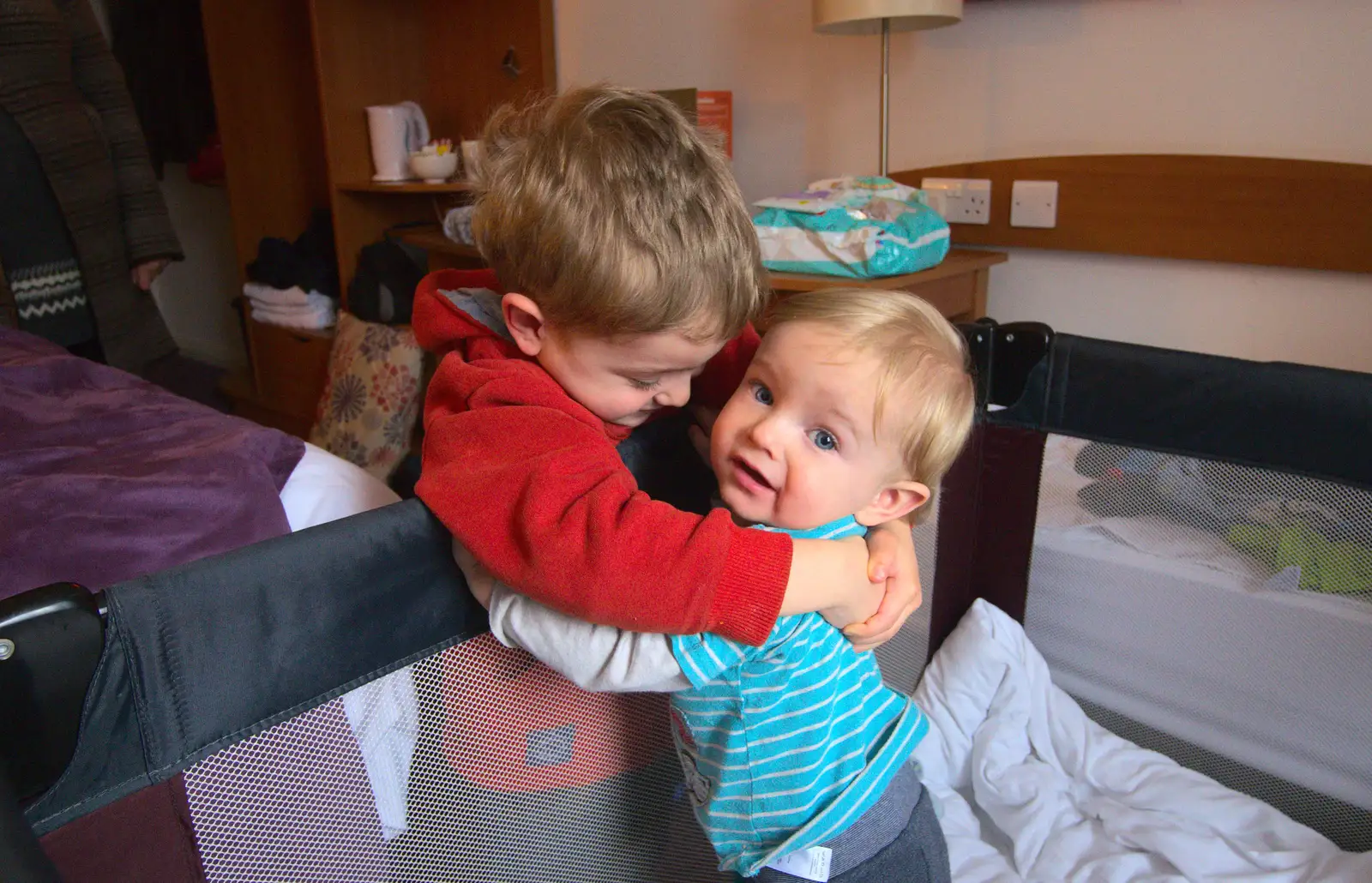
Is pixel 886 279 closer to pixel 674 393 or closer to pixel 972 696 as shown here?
pixel 972 696

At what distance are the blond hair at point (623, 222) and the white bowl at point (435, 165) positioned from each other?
174cm

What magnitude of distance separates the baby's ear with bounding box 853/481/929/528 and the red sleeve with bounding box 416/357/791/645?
0.47 ft

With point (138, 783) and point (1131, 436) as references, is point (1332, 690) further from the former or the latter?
point (138, 783)

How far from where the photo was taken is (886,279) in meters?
1.40

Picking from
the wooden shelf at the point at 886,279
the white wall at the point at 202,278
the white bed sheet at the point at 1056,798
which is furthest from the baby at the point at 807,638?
the white wall at the point at 202,278

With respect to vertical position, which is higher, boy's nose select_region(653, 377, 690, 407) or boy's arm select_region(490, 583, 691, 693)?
boy's nose select_region(653, 377, 690, 407)

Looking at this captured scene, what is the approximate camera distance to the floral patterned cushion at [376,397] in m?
2.21

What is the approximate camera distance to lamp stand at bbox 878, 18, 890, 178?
1536mm

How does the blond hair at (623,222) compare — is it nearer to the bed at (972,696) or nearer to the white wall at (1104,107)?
the bed at (972,696)

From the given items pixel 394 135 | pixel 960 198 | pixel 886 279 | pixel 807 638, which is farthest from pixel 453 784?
pixel 394 135

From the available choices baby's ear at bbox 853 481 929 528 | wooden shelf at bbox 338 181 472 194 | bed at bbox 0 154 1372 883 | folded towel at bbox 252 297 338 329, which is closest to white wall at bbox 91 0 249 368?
folded towel at bbox 252 297 338 329

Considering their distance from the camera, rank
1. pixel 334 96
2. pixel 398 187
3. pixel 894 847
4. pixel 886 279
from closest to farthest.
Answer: pixel 894 847, pixel 886 279, pixel 398 187, pixel 334 96

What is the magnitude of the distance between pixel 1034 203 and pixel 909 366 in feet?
3.77

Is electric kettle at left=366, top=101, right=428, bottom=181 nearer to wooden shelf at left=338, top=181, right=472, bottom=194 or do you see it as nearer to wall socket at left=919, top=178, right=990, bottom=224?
wooden shelf at left=338, top=181, right=472, bottom=194
